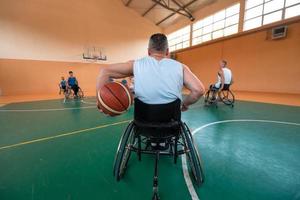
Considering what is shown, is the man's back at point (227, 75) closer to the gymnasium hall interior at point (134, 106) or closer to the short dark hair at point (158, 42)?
the gymnasium hall interior at point (134, 106)

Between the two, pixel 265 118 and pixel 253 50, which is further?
pixel 253 50

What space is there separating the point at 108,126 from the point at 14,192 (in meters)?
1.90

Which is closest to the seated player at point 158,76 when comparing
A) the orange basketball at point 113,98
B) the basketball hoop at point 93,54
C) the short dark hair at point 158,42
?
the short dark hair at point 158,42

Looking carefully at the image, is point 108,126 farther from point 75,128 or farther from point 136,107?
point 136,107

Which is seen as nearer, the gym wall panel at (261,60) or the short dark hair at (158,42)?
the short dark hair at (158,42)

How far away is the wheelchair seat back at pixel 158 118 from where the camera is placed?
49.9 inches

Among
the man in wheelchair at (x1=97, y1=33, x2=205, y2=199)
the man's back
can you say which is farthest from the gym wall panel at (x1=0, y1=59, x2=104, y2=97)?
the man in wheelchair at (x1=97, y1=33, x2=205, y2=199)

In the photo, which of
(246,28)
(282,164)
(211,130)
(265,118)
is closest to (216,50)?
(246,28)

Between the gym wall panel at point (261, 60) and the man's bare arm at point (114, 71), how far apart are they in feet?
32.3

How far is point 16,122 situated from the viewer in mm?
3502

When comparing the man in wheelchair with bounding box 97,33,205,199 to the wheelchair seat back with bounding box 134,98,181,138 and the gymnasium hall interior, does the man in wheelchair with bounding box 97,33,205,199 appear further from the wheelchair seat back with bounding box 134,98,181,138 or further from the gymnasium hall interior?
the gymnasium hall interior

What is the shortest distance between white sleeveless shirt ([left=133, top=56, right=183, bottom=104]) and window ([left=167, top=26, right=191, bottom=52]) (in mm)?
13797

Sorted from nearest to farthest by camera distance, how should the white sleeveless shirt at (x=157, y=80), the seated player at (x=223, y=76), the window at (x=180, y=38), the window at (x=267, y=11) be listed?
the white sleeveless shirt at (x=157, y=80), the seated player at (x=223, y=76), the window at (x=267, y=11), the window at (x=180, y=38)

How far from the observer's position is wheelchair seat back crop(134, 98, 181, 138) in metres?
1.27
